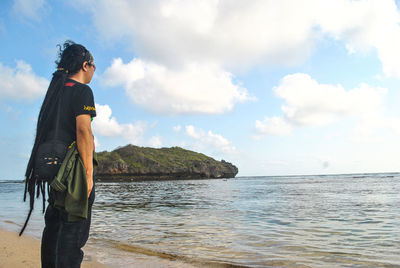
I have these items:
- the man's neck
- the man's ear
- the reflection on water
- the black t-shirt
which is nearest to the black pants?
the black t-shirt

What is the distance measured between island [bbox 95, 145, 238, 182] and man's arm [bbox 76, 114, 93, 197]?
78.9 m

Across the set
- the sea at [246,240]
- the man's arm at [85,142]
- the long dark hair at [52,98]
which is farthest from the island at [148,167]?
the man's arm at [85,142]

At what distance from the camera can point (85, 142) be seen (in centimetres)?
235

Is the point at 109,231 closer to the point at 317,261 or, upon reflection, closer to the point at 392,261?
the point at 317,261

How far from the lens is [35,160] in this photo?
2.44 m

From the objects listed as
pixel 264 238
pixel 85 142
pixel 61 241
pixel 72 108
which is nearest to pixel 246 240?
pixel 264 238

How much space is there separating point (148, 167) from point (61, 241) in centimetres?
9126

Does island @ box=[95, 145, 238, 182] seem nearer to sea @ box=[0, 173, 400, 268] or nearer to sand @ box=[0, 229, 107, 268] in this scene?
sea @ box=[0, 173, 400, 268]

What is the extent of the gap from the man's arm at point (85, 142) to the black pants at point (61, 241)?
323mm

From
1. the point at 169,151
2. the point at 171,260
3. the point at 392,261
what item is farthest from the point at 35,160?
the point at 169,151

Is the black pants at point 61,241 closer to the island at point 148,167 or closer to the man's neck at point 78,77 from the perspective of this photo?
the man's neck at point 78,77

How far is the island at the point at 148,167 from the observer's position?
82438 mm

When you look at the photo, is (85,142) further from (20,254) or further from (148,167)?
(148,167)

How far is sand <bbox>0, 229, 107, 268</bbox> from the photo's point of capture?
4004 millimetres
